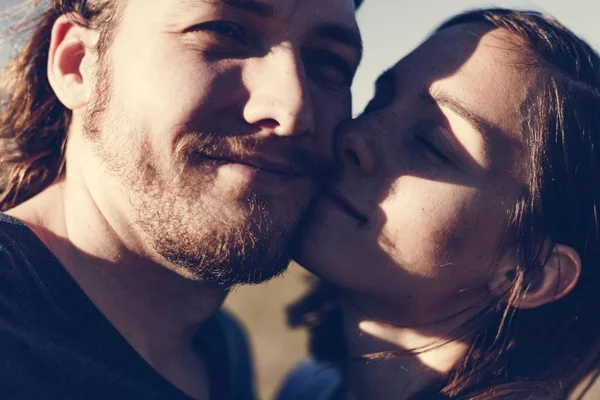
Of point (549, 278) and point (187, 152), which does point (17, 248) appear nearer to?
point (187, 152)

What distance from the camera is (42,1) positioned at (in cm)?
279

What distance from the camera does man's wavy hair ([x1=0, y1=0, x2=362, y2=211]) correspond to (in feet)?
8.73

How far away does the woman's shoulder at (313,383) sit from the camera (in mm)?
2850

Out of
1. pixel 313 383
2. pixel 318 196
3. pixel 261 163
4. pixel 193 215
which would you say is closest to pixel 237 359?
pixel 313 383

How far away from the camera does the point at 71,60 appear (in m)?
2.46

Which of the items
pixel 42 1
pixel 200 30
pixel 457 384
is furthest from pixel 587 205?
pixel 42 1

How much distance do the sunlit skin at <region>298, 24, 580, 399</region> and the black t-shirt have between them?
0.78 metres

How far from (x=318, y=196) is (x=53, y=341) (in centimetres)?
109

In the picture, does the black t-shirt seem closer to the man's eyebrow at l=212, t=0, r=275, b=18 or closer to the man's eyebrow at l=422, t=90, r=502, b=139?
the man's eyebrow at l=212, t=0, r=275, b=18

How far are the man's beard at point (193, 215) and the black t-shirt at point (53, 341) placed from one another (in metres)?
0.35

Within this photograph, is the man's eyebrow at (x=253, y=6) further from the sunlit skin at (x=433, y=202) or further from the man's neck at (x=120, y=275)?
the man's neck at (x=120, y=275)

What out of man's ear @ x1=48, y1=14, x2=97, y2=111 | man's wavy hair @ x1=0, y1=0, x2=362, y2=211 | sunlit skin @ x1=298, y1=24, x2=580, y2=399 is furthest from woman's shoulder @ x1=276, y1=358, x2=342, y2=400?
man's ear @ x1=48, y1=14, x2=97, y2=111

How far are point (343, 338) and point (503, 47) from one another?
1464 millimetres

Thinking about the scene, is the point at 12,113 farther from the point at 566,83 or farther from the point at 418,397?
the point at 566,83
